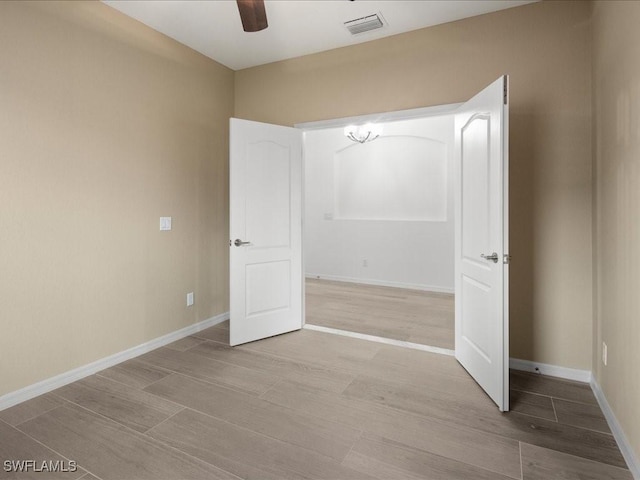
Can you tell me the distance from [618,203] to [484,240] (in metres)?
0.74

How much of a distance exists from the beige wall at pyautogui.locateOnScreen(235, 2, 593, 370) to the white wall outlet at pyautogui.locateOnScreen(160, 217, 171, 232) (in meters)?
2.52

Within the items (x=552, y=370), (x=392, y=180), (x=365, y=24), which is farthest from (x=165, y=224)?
(x=392, y=180)

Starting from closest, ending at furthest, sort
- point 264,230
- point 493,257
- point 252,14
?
point 252,14 → point 493,257 → point 264,230

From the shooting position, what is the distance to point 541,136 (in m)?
2.71

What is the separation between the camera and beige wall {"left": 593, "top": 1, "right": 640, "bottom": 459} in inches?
68.0

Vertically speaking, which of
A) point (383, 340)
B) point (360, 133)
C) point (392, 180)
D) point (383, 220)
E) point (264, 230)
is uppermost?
point (360, 133)

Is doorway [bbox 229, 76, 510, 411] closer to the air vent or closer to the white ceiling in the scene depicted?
the white ceiling

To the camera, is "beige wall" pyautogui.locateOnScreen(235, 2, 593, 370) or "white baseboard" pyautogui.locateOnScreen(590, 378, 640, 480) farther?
"beige wall" pyautogui.locateOnScreen(235, 2, 593, 370)

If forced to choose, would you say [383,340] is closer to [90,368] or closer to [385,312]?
[385,312]

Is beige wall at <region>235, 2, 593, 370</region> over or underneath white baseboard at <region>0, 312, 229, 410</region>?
over

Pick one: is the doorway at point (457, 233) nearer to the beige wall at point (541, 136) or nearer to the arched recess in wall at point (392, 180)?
the beige wall at point (541, 136)

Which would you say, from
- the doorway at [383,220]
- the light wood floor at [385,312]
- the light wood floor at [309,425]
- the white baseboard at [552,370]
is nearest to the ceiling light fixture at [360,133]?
the doorway at [383,220]

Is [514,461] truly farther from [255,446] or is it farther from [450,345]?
[450,345]

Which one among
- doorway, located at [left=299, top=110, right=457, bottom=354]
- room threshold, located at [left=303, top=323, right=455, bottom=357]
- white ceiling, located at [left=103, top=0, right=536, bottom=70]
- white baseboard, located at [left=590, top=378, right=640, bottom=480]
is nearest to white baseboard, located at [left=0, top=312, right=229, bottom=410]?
room threshold, located at [left=303, top=323, right=455, bottom=357]
